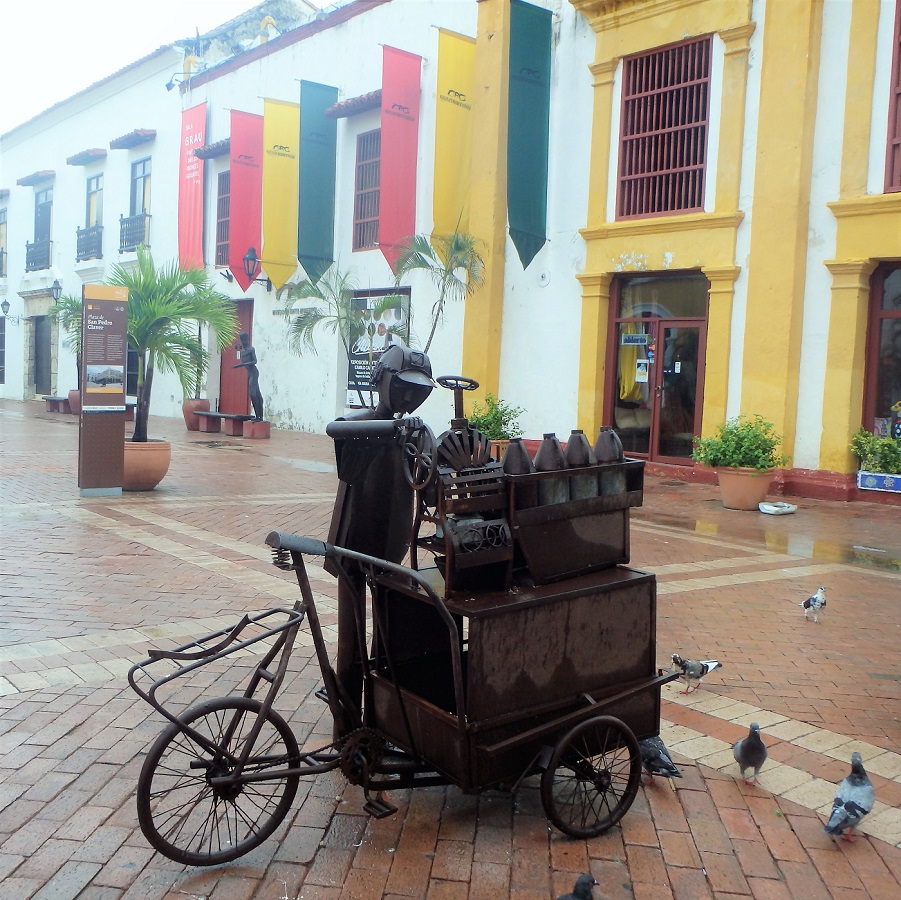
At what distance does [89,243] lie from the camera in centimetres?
3073

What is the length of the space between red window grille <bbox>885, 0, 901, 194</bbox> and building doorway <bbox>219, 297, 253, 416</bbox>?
1544 cm

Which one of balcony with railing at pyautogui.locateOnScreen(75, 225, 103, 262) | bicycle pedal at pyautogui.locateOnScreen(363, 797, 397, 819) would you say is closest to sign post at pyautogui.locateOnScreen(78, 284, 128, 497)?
bicycle pedal at pyautogui.locateOnScreen(363, 797, 397, 819)

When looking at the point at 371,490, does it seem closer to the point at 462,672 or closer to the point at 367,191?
the point at 462,672

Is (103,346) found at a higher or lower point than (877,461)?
higher

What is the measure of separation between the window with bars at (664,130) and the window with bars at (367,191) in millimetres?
6648

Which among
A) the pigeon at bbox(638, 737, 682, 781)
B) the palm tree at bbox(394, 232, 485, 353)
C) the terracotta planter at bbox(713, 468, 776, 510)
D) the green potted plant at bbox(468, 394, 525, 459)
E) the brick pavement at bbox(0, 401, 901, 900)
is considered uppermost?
the palm tree at bbox(394, 232, 485, 353)

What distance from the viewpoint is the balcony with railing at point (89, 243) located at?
30.2 m

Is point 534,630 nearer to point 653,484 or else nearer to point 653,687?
point 653,687

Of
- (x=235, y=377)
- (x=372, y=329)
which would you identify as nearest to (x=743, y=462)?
(x=372, y=329)

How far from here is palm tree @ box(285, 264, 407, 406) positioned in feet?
63.0

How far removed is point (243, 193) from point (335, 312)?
3.43 meters

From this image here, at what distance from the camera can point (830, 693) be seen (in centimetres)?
469

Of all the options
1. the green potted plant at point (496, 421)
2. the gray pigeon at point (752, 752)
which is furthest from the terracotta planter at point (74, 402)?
the gray pigeon at point (752, 752)

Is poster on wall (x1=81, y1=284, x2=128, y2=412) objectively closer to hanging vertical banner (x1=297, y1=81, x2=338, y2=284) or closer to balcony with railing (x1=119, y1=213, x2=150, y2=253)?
hanging vertical banner (x1=297, y1=81, x2=338, y2=284)
